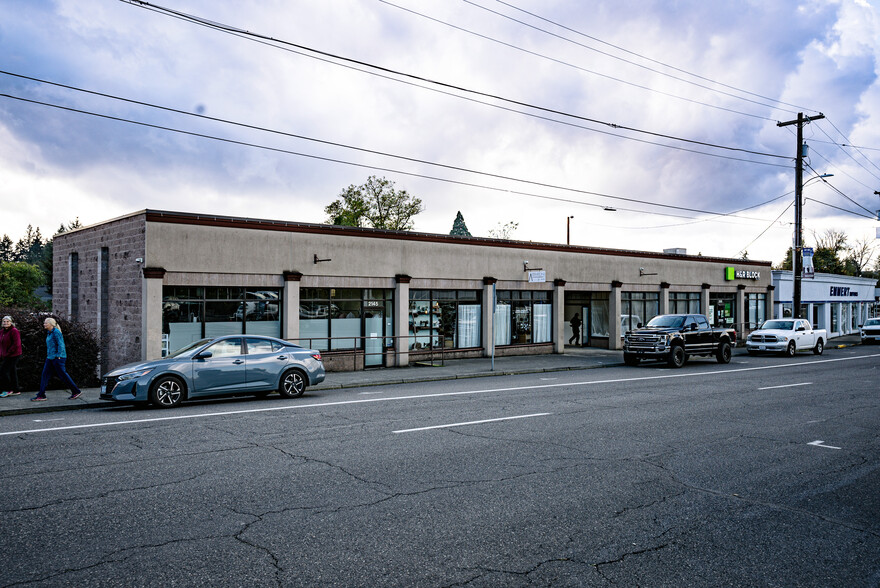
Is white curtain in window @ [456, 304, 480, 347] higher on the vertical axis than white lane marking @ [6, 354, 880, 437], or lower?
higher

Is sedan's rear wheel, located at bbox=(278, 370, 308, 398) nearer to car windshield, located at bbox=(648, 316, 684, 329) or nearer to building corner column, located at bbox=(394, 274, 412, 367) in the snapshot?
building corner column, located at bbox=(394, 274, 412, 367)

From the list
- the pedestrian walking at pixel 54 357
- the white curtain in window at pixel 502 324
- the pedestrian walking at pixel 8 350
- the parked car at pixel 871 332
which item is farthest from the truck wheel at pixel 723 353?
the pedestrian walking at pixel 8 350

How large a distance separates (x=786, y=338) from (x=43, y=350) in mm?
30138

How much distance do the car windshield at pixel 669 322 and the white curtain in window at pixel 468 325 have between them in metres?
7.03

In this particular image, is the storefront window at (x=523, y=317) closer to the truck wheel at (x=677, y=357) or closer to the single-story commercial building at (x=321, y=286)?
the single-story commercial building at (x=321, y=286)

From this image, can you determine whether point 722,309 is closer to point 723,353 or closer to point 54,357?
→ point 723,353

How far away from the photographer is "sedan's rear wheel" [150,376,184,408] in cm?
1226

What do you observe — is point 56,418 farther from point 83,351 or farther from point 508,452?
point 508,452

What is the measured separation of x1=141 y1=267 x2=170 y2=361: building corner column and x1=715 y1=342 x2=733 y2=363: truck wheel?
2097 centimetres

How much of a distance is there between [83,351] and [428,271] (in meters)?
11.8

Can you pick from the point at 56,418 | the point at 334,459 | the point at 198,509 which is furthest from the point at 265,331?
the point at 198,509

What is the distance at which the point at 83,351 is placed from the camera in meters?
15.9

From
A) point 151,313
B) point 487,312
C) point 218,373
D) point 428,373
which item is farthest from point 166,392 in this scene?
point 487,312

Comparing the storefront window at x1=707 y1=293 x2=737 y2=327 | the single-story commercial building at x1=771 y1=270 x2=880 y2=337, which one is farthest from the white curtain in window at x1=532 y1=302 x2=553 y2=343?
the single-story commercial building at x1=771 y1=270 x2=880 y2=337
